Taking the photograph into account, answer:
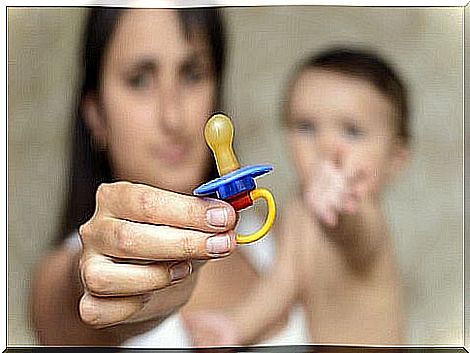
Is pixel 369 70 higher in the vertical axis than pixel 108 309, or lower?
higher

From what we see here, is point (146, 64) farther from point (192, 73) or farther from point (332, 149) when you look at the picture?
point (332, 149)

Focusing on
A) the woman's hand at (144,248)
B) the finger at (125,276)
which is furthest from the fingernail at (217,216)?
the finger at (125,276)

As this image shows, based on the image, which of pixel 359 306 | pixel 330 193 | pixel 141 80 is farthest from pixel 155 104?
pixel 359 306

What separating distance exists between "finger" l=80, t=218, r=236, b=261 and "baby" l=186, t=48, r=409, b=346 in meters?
0.11

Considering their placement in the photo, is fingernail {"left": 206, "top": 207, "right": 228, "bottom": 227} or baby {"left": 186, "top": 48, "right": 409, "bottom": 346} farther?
baby {"left": 186, "top": 48, "right": 409, "bottom": 346}

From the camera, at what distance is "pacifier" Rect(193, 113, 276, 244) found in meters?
1.00

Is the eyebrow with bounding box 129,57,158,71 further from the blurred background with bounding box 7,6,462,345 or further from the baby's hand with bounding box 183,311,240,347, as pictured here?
the baby's hand with bounding box 183,311,240,347

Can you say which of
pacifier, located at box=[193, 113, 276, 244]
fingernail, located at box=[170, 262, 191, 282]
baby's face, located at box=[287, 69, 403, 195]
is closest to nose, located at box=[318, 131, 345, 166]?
baby's face, located at box=[287, 69, 403, 195]

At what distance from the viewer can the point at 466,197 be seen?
1.20 meters

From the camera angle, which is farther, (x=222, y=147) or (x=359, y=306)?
(x=359, y=306)

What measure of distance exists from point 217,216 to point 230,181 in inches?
3.0

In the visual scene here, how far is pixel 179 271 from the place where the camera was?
45.1 inches

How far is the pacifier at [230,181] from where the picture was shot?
1002 millimetres

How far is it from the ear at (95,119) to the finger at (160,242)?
0.11 metres
